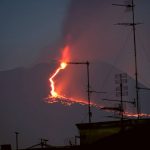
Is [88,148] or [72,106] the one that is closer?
[88,148]

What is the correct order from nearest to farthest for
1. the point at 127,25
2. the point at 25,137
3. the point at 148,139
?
the point at 148,139 < the point at 127,25 < the point at 25,137

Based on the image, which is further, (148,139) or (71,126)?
(71,126)

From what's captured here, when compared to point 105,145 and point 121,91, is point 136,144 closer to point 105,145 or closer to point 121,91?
point 105,145

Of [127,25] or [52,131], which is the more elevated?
[127,25]

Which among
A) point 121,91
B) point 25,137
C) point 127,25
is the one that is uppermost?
point 127,25

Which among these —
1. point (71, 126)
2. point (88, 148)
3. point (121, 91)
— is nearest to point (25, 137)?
point (71, 126)

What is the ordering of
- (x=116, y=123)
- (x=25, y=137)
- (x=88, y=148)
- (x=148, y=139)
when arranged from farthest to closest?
(x=25, y=137) → (x=116, y=123) → (x=88, y=148) → (x=148, y=139)

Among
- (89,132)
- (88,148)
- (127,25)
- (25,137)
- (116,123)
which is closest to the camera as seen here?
(88,148)

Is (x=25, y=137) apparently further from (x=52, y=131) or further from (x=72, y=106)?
(x=72, y=106)

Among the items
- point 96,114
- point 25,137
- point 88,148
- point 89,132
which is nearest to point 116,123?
point 89,132
